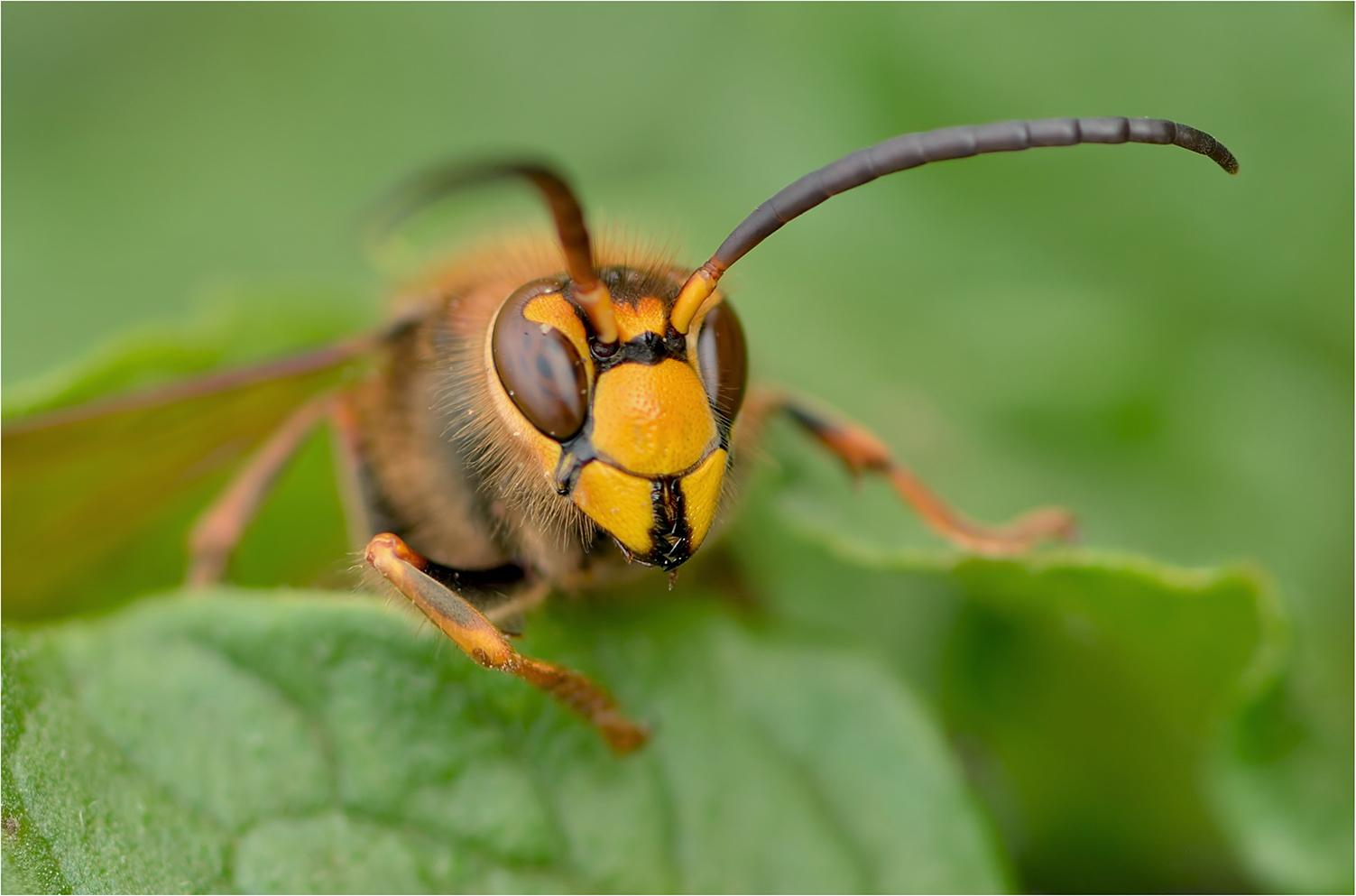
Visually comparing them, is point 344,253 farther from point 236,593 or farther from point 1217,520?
point 1217,520

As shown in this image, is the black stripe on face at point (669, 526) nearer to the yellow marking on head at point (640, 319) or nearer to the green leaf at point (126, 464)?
the yellow marking on head at point (640, 319)

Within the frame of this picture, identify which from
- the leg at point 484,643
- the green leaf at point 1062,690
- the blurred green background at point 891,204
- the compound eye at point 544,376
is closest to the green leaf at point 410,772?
the leg at point 484,643

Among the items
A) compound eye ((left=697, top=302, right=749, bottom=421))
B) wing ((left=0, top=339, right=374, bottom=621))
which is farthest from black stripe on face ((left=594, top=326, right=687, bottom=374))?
wing ((left=0, top=339, right=374, bottom=621))

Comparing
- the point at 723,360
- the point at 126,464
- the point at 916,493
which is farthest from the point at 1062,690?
the point at 126,464

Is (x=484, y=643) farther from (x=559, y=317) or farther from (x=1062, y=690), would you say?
(x=1062, y=690)

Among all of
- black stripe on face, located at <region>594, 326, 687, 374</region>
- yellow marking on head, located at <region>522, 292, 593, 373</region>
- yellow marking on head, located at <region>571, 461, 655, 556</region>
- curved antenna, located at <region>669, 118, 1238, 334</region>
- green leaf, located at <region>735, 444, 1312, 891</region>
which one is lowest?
green leaf, located at <region>735, 444, 1312, 891</region>

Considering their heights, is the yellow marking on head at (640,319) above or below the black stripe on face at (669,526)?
above

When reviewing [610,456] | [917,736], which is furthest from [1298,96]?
[610,456]

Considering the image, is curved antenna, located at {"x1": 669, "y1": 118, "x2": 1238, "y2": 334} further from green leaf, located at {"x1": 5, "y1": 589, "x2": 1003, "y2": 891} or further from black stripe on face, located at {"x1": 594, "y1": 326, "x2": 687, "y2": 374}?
green leaf, located at {"x1": 5, "y1": 589, "x2": 1003, "y2": 891}
